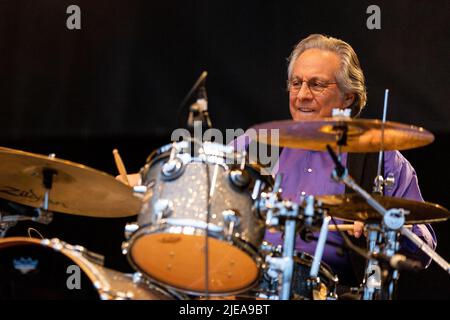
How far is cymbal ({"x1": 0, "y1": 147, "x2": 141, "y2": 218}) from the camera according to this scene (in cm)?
239

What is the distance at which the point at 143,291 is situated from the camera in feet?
7.54

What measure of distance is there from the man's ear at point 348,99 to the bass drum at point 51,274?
1.37 meters

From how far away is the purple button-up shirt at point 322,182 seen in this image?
294 cm

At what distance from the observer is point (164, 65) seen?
362 cm

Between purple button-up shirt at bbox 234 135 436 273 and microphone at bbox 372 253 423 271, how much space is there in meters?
0.66

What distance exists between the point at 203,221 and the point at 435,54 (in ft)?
5.70

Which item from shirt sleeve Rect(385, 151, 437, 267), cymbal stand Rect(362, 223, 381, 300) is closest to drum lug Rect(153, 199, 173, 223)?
cymbal stand Rect(362, 223, 381, 300)

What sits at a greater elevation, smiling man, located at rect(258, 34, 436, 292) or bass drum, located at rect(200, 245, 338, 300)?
smiling man, located at rect(258, 34, 436, 292)

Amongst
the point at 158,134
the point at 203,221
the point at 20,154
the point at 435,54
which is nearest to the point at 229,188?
the point at 203,221

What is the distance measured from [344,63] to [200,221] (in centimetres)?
131
